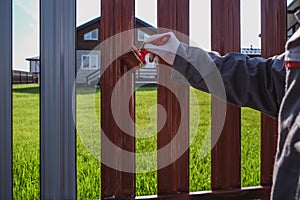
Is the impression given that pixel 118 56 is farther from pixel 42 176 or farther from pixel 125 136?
pixel 42 176

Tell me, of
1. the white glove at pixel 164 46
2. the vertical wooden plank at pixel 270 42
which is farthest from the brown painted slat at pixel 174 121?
the vertical wooden plank at pixel 270 42

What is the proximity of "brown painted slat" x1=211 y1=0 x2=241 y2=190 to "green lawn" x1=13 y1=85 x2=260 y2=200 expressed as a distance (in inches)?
2.9

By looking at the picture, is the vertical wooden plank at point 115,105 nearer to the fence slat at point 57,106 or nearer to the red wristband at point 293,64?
the fence slat at point 57,106

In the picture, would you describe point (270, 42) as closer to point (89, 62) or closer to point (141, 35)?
point (141, 35)

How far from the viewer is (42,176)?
901 millimetres

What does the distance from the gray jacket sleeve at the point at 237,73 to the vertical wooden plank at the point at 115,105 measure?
0.18 meters

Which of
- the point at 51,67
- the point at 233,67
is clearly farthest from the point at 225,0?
the point at 51,67

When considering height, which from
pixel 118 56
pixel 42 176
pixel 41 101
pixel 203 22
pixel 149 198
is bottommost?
pixel 149 198

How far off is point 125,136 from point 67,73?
11.2 inches

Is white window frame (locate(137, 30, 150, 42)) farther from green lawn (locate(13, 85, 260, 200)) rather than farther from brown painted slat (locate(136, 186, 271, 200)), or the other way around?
brown painted slat (locate(136, 186, 271, 200))

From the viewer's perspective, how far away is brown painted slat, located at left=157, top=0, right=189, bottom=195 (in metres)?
1.13

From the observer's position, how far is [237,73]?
3.20ft

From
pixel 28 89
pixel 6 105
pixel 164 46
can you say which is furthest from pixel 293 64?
pixel 28 89

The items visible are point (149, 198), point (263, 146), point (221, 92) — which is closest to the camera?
point (221, 92)
